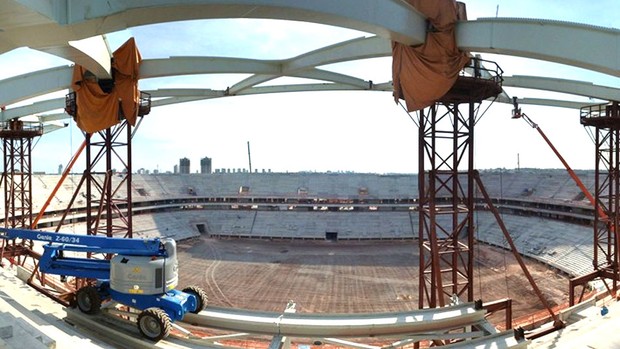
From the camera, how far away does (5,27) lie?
4.91 metres

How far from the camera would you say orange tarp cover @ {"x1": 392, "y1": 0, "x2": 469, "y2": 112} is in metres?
7.48

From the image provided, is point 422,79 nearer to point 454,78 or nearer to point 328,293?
point 454,78

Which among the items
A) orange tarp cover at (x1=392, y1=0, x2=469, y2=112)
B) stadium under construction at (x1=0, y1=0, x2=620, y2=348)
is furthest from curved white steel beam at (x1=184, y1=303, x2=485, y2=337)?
orange tarp cover at (x1=392, y1=0, x2=469, y2=112)

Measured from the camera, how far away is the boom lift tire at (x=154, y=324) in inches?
266

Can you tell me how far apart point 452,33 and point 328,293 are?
17.4 m

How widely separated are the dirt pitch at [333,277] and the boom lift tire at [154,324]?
12.1 metres

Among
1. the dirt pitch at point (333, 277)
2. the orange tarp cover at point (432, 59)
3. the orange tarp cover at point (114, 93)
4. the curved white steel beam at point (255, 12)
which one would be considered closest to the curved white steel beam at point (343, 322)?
the orange tarp cover at point (432, 59)

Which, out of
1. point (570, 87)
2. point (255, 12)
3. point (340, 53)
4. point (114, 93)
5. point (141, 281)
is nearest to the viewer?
point (255, 12)

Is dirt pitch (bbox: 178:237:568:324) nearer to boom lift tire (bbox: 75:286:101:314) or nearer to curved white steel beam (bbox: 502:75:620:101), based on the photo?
curved white steel beam (bbox: 502:75:620:101)

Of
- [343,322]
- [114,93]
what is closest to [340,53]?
[114,93]

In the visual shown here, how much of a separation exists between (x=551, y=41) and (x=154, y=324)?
31.8 ft

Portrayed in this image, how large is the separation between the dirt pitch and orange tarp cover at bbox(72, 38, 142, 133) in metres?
12.3

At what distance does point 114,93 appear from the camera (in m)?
10.6

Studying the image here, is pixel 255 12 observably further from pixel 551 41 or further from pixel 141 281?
pixel 141 281
